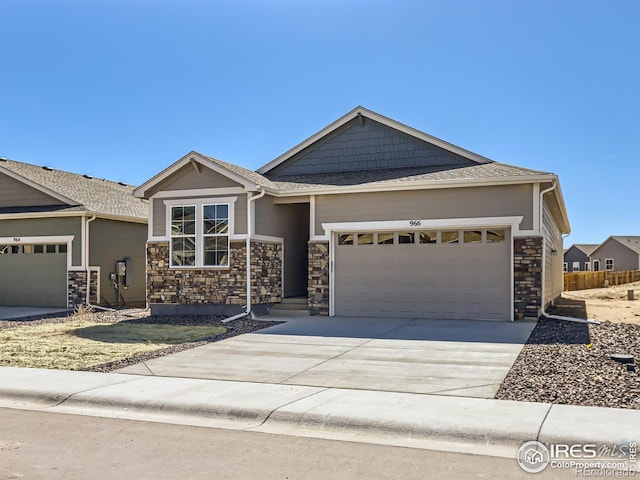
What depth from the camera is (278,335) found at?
13789 mm

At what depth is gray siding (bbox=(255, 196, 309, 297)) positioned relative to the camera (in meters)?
17.7

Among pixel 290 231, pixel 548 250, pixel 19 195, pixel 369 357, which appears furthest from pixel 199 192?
pixel 548 250

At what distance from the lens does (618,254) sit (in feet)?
213

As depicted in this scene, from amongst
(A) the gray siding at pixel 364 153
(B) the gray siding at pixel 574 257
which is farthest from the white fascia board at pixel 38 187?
(B) the gray siding at pixel 574 257

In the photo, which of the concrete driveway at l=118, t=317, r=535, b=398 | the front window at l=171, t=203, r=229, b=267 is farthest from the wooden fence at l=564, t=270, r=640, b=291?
the front window at l=171, t=203, r=229, b=267

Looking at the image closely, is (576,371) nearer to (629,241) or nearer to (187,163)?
(187,163)

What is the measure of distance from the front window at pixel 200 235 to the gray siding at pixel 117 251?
4962 mm

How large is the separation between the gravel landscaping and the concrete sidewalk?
1.84 feet

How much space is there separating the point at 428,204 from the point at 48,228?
1333 cm

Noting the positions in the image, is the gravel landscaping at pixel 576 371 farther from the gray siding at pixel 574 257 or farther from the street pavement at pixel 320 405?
the gray siding at pixel 574 257

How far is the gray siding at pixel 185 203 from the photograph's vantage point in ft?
55.7

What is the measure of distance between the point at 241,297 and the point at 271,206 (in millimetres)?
2902

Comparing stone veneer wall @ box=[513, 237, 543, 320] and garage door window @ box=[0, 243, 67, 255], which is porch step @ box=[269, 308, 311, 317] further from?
garage door window @ box=[0, 243, 67, 255]

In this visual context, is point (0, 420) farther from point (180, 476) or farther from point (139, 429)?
point (180, 476)
